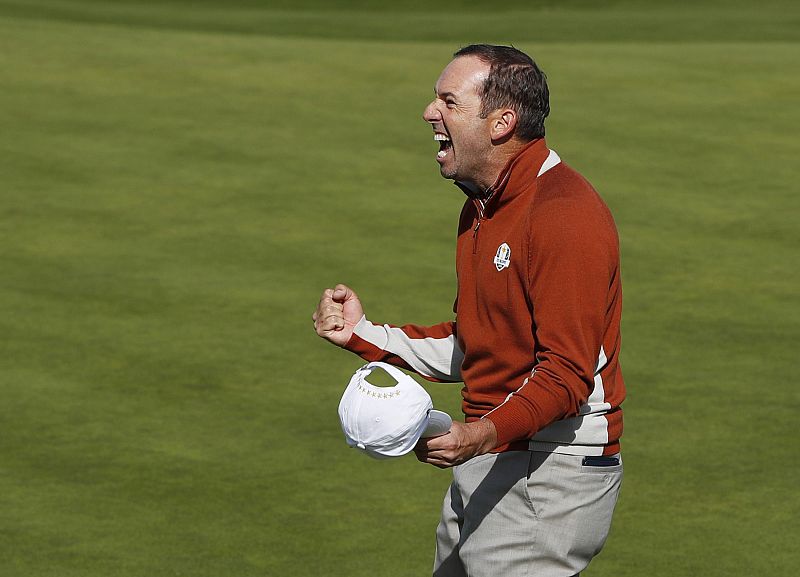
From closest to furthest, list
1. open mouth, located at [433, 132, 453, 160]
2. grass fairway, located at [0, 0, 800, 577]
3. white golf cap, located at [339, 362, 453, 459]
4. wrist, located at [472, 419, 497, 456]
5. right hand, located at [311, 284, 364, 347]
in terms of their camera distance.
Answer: white golf cap, located at [339, 362, 453, 459] → wrist, located at [472, 419, 497, 456] → open mouth, located at [433, 132, 453, 160] → right hand, located at [311, 284, 364, 347] → grass fairway, located at [0, 0, 800, 577]

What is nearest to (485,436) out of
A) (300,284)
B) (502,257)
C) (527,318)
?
(527,318)

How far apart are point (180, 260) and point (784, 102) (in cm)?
924

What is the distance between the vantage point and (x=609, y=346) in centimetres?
465

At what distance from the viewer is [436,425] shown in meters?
4.08

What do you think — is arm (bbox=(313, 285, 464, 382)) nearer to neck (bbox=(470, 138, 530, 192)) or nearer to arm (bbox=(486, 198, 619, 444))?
neck (bbox=(470, 138, 530, 192))

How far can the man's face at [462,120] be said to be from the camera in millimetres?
4617

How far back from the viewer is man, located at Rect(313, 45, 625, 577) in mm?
4355

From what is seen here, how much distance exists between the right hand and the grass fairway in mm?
2345

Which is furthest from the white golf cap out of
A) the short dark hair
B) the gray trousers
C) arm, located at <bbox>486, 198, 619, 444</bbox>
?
the short dark hair

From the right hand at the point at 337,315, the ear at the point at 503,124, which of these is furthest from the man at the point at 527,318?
the right hand at the point at 337,315

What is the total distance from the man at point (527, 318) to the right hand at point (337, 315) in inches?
16.6

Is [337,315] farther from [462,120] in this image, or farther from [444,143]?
[462,120]

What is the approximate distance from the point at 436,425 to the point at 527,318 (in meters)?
0.64

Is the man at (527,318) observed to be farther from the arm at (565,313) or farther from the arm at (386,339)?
the arm at (386,339)
